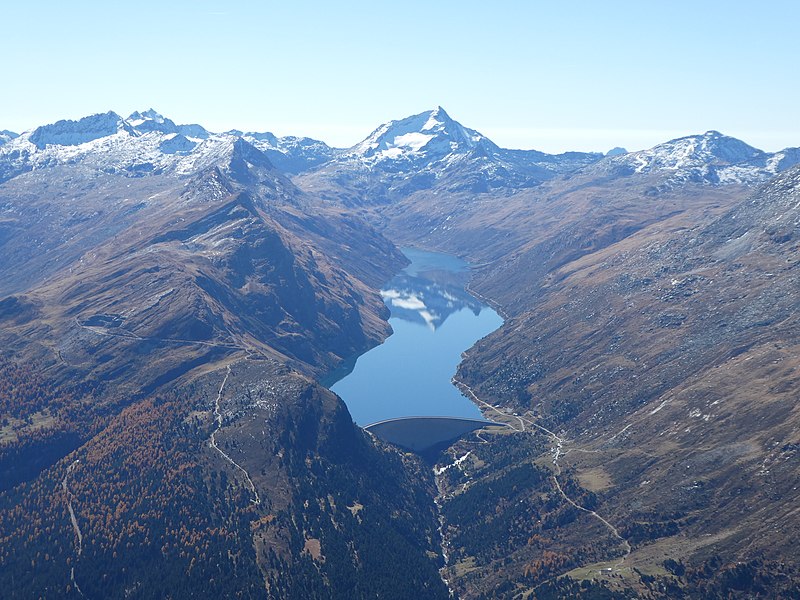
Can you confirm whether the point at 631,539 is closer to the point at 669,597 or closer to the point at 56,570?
the point at 669,597

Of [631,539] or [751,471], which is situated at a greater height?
[751,471]

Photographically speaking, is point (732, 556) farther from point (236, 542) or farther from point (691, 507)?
point (236, 542)

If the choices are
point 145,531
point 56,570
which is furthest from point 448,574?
point 56,570

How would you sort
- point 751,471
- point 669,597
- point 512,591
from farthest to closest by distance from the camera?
1. point 751,471
2. point 512,591
3. point 669,597

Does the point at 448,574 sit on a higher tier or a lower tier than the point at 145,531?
lower

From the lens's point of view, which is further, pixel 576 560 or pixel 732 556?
pixel 576 560

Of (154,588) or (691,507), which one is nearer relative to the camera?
(154,588)

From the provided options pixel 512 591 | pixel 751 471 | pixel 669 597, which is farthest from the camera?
pixel 751 471

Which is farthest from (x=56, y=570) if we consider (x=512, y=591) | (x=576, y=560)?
(x=576, y=560)

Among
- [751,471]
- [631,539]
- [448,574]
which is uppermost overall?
[751,471]
